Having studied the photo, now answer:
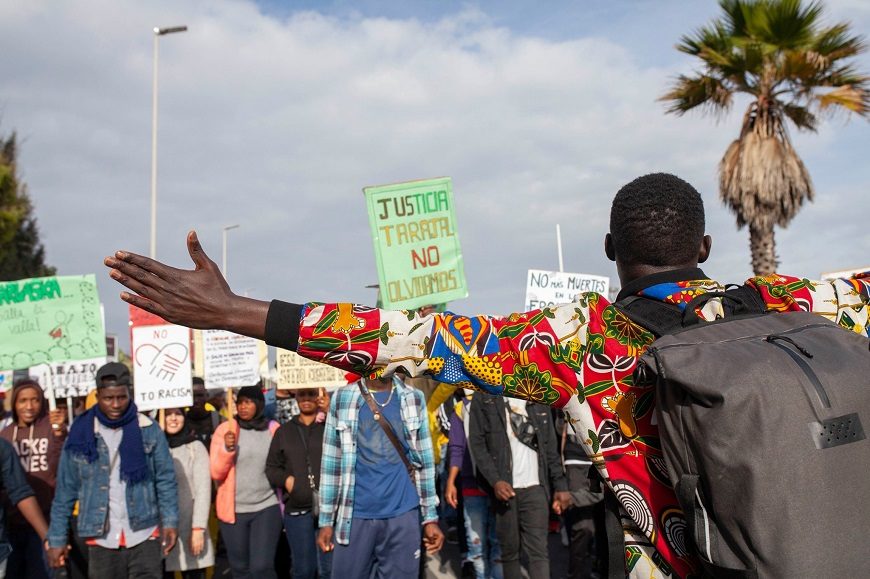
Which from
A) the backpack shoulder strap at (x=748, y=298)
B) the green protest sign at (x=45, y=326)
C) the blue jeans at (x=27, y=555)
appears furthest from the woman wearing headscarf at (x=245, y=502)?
the backpack shoulder strap at (x=748, y=298)

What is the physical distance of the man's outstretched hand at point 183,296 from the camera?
2.05 meters

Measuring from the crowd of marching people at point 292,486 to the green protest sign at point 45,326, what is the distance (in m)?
1.36

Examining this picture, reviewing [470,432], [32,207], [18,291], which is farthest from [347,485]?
[32,207]

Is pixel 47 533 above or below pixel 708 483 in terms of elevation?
below

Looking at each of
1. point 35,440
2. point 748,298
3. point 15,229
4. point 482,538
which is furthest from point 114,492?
point 15,229

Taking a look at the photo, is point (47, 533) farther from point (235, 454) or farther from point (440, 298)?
point (440, 298)

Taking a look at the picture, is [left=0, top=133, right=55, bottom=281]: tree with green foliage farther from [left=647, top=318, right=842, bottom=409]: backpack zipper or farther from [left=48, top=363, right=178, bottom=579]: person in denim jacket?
[left=647, top=318, right=842, bottom=409]: backpack zipper

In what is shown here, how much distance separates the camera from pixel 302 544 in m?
7.49

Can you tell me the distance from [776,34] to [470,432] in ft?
32.3

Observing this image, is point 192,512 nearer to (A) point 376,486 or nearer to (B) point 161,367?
(B) point 161,367

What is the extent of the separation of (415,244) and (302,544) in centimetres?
303

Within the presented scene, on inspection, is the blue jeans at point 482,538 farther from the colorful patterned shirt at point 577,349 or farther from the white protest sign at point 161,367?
the colorful patterned shirt at point 577,349

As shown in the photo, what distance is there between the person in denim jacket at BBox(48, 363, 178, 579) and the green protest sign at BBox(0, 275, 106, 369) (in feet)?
13.7

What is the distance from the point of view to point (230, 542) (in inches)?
295
